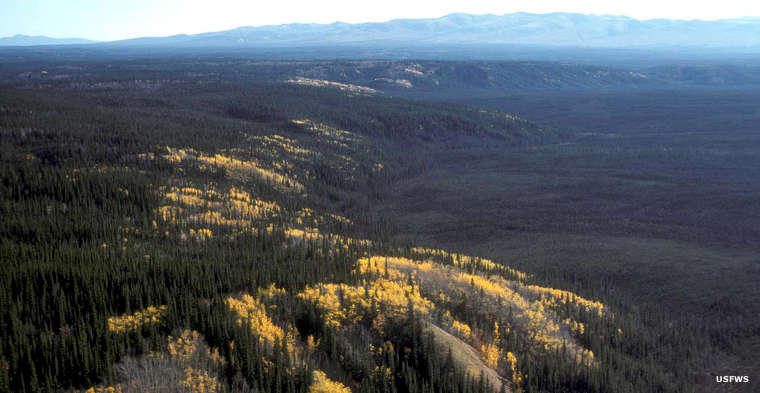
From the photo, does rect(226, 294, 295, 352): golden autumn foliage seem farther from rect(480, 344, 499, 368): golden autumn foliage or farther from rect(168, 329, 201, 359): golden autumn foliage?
rect(480, 344, 499, 368): golden autumn foliage

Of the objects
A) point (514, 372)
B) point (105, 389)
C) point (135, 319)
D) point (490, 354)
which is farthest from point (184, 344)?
point (514, 372)

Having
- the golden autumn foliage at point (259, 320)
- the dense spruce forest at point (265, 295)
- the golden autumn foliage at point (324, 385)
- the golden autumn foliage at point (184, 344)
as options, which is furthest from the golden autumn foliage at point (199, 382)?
the golden autumn foliage at point (324, 385)

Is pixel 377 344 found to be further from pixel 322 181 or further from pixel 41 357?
pixel 322 181

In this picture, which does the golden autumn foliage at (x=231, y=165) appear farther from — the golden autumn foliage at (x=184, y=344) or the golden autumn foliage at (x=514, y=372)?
the golden autumn foliage at (x=514, y=372)

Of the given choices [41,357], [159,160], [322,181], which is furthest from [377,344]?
[322,181]

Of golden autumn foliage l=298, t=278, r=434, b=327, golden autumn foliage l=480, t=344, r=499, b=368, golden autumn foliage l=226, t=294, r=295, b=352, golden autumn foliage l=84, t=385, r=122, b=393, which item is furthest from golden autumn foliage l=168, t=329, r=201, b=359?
golden autumn foliage l=480, t=344, r=499, b=368
